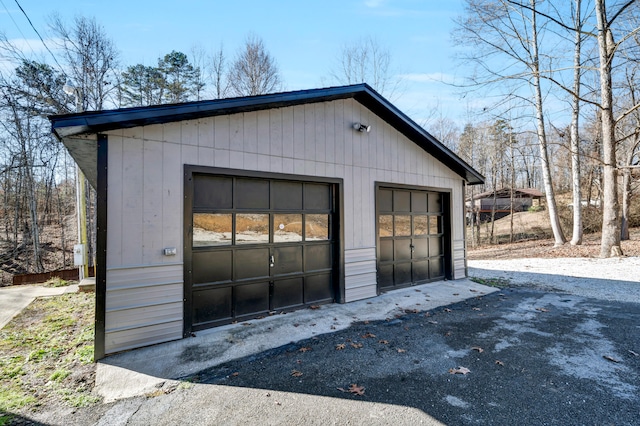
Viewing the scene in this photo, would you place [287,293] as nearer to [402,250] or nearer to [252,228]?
[252,228]

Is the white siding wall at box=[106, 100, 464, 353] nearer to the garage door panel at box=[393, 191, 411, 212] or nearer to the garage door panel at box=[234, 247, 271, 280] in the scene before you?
the garage door panel at box=[393, 191, 411, 212]

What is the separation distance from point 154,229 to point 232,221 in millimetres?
1068

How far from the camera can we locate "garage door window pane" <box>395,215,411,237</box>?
22.7 feet

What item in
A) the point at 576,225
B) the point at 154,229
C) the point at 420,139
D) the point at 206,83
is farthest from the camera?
the point at 206,83

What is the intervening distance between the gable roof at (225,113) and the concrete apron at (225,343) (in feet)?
8.77

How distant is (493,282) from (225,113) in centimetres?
734

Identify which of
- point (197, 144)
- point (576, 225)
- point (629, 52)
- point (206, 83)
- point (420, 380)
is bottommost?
point (420, 380)

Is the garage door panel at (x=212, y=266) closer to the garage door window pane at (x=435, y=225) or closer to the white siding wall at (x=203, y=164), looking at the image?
the white siding wall at (x=203, y=164)

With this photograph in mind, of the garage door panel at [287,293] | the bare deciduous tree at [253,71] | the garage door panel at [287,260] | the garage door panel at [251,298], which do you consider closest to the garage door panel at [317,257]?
the garage door panel at [287,260]

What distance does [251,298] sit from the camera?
15.9ft

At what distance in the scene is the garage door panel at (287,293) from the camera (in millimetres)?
5117

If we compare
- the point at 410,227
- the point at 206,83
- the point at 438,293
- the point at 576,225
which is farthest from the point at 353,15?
the point at 576,225

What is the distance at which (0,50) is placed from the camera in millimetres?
8883

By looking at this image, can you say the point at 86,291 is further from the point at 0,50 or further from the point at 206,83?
the point at 206,83
